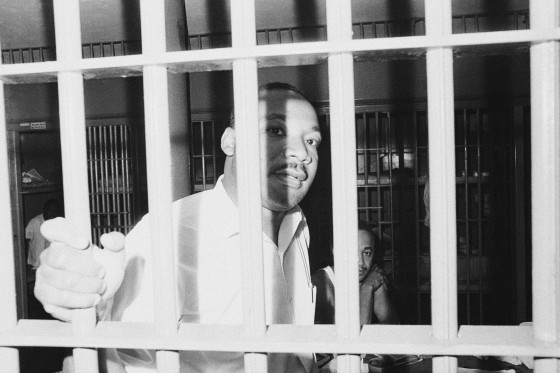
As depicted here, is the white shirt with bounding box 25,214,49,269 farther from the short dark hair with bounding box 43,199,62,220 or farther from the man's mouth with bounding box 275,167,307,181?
the man's mouth with bounding box 275,167,307,181

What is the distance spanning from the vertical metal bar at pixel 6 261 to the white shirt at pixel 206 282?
232 mm

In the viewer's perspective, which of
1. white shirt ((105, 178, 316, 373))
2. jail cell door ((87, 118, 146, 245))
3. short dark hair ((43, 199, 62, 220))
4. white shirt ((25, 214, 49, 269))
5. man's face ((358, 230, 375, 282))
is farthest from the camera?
white shirt ((25, 214, 49, 269))

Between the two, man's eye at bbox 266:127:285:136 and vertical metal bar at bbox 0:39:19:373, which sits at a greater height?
man's eye at bbox 266:127:285:136

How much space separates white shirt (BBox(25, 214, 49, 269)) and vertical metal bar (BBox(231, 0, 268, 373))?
4.08m

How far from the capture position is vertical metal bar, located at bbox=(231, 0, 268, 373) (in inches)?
22.1

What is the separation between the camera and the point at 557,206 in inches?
21.2

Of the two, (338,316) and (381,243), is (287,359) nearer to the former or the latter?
(338,316)

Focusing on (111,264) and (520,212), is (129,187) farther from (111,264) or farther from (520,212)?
(111,264)

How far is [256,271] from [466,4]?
2.95 meters

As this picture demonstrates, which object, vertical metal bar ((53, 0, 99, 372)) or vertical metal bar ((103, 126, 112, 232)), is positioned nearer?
vertical metal bar ((53, 0, 99, 372))

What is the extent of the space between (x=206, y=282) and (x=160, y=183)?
0.50m

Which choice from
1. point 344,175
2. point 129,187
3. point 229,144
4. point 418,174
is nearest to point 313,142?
point 229,144

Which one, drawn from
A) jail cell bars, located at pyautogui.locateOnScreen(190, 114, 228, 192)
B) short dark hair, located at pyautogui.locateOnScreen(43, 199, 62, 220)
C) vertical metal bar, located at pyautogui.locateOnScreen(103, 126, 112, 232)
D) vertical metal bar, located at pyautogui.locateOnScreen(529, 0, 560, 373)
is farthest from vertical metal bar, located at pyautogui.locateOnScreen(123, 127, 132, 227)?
vertical metal bar, located at pyautogui.locateOnScreen(529, 0, 560, 373)

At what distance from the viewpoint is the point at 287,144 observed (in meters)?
1.23
